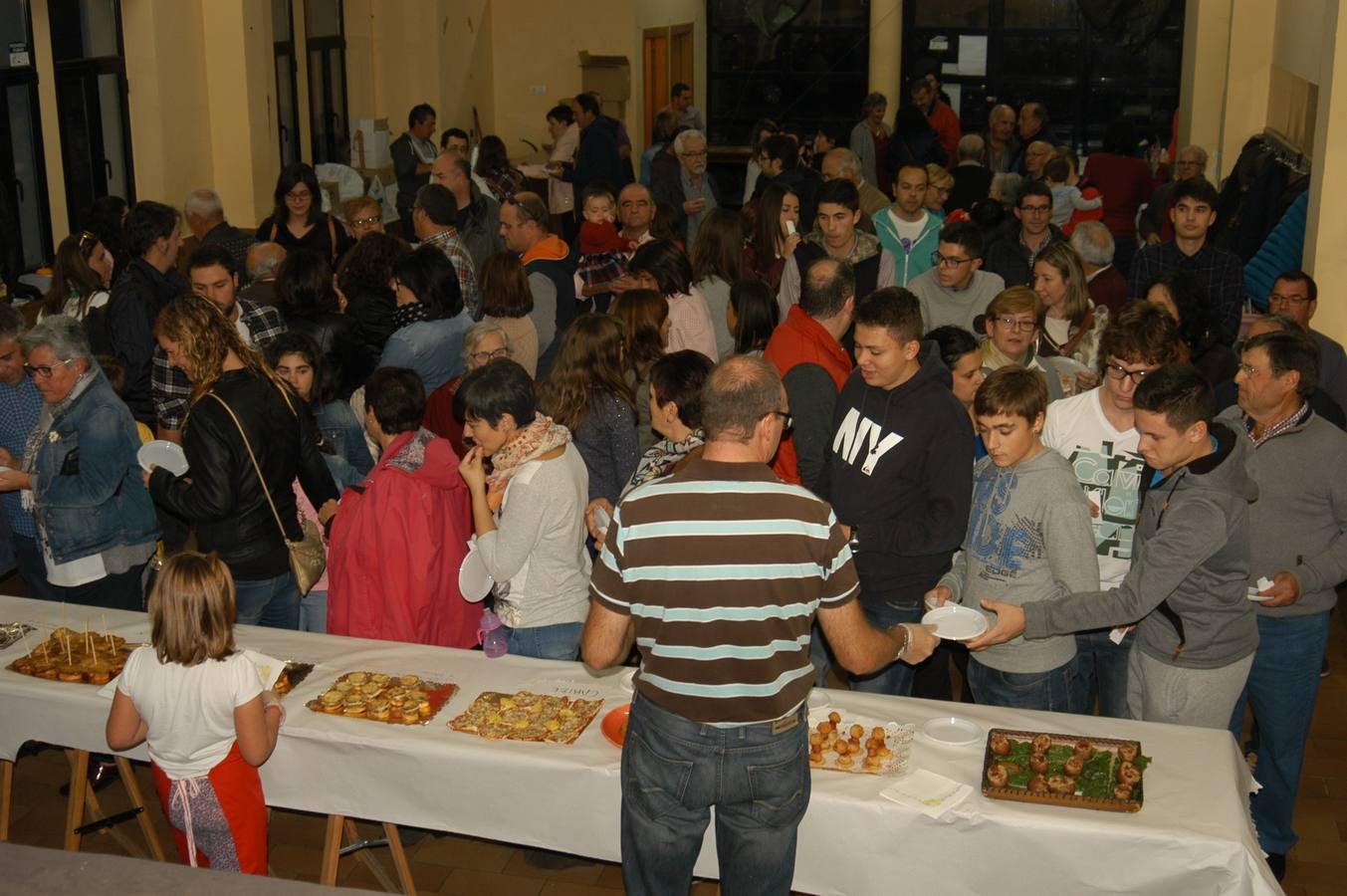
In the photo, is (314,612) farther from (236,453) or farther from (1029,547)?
(1029,547)

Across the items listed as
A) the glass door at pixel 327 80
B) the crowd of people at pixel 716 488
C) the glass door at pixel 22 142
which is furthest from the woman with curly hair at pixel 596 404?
the glass door at pixel 327 80

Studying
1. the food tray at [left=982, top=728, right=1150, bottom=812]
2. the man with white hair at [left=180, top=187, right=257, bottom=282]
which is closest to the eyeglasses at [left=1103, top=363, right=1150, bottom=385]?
the food tray at [left=982, top=728, right=1150, bottom=812]

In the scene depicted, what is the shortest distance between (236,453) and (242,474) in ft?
0.23

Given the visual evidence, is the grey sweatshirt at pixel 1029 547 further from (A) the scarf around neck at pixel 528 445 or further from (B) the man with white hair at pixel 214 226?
(B) the man with white hair at pixel 214 226

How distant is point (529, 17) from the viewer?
15602mm

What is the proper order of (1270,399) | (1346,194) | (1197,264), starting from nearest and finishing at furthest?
(1270,399) < (1197,264) < (1346,194)

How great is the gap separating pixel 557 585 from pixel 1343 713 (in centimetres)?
301

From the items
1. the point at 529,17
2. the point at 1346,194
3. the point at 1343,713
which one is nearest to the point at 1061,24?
the point at 529,17

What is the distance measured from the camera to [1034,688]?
3.65 meters

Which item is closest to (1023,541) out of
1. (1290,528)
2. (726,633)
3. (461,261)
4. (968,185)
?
(1290,528)

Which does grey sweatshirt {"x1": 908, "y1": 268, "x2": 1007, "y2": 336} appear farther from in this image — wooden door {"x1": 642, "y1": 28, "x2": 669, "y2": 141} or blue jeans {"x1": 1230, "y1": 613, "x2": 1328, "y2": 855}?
wooden door {"x1": 642, "y1": 28, "x2": 669, "y2": 141}

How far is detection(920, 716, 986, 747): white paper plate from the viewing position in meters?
3.24

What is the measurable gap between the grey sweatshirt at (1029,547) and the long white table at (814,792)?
0.77 feet

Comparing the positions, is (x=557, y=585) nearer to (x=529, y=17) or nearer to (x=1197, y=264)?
(x=1197, y=264)
